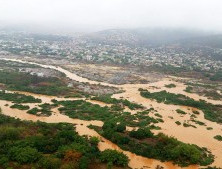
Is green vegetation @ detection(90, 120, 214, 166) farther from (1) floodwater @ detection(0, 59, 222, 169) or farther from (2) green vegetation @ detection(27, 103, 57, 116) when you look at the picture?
(2) green vegetation @ detection(27, 103, 57, 116)

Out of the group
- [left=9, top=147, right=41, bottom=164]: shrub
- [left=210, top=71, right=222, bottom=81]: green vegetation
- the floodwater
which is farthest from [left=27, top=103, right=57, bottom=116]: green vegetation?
[left=210, top=71, right=222, bottom=81]: green vegetation

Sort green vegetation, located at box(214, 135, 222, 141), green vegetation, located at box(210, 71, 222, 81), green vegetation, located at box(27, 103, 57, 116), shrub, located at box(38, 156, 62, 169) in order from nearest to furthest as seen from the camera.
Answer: shrub, located at box(38, 156, 62, 169) < green vegetation, located at box(214, 135, 222, 141) < green vegetation, located at box(27, 103, 57, 116) < green vegetation, located at box(210, 71, 222, 81)

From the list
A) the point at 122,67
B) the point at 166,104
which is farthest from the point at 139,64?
the point at 166,104

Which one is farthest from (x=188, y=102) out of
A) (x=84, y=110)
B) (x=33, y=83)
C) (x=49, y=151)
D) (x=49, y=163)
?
(x=49, y=163)

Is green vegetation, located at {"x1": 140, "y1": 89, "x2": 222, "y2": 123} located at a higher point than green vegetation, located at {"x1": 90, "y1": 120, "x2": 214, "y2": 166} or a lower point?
lower

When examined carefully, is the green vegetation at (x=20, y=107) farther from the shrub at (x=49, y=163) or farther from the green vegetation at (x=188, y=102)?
the green vegetation at (x=188, y=102)

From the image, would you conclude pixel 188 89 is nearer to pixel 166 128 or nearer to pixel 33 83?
pixel 166 128

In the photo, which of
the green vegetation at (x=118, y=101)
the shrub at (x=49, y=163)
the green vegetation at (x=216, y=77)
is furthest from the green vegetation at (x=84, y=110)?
the green vegetation at (x=216, y=77)
